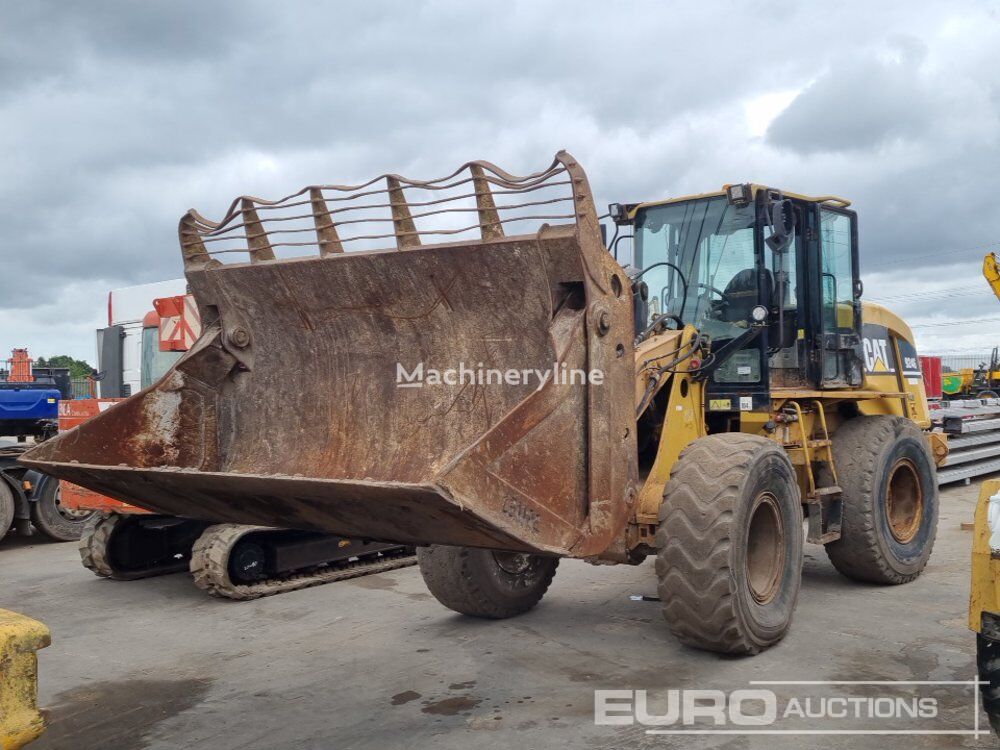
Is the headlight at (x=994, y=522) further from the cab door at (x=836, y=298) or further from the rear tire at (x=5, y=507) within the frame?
the rear tire at (x=5, y=507)

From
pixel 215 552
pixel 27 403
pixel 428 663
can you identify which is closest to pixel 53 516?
pixel 27 403

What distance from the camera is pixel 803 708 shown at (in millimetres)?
4672

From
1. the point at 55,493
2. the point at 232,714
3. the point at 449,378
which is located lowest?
the point at 232,714

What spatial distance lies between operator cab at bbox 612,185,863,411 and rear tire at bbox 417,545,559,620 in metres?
1.75

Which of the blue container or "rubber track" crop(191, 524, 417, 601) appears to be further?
the blue container

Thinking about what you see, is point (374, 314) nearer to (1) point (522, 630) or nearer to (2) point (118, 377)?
(1) point (522, 630)

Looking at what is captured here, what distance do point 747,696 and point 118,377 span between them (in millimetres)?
10919

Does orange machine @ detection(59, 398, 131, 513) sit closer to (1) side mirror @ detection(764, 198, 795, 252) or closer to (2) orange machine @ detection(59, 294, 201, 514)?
(2) orange machine @ detection(59, 294, 201, 514)

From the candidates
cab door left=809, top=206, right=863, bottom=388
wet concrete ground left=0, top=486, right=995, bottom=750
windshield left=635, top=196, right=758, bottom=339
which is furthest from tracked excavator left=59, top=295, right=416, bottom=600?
cab door left=809, top=206, right=863, bottom=388

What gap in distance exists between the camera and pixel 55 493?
1147 centimetres

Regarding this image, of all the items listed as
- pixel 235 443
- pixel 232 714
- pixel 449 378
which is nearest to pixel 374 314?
pixel 449 378

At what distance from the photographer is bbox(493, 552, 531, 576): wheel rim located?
20.9 ft

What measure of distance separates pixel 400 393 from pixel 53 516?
7.88 m

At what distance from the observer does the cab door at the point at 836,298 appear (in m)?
7.16
